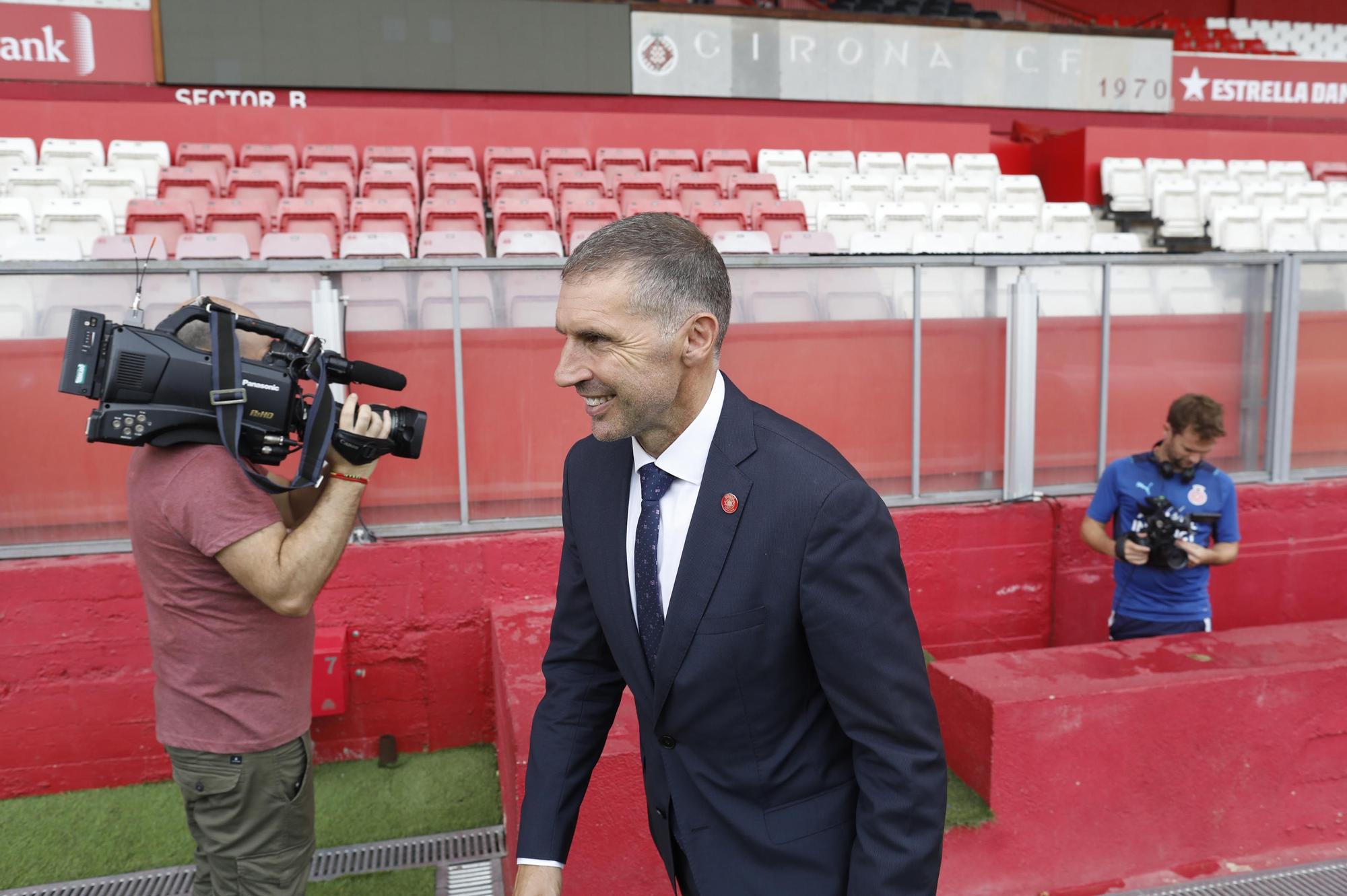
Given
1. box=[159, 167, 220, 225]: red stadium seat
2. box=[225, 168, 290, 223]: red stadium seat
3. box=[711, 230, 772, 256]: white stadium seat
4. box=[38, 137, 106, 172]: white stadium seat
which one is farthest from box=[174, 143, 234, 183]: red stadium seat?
box=[711, 230, 772, 256]: white stadium seat

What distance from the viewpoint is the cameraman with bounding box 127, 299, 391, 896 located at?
82.7 inches

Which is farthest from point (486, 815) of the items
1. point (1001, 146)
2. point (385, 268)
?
point (1001, 146)

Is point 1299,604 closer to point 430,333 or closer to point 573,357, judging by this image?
point 430,333

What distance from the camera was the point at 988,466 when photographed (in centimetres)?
467

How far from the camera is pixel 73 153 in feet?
31.0

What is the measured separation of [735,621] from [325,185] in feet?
28.8

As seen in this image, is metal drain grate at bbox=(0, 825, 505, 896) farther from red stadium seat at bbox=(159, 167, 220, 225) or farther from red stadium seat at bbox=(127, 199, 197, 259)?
red stadium seat at bbox=(159, 167, 220, 225)

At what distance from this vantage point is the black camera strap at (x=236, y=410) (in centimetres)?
209

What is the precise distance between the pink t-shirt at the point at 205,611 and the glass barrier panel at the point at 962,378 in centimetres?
329

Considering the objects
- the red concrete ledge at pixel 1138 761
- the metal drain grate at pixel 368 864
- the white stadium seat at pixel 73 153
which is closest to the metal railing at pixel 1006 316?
the metal drain grate at pixel 368 864

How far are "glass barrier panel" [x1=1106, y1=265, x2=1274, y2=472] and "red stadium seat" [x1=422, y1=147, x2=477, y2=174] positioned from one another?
7549 millimetres

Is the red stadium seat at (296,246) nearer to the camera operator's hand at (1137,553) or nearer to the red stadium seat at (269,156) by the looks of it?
the red stadium seat at (269,156)

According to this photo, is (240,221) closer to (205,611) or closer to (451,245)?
(451,245)

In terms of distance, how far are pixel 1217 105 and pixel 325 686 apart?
53.2ft
